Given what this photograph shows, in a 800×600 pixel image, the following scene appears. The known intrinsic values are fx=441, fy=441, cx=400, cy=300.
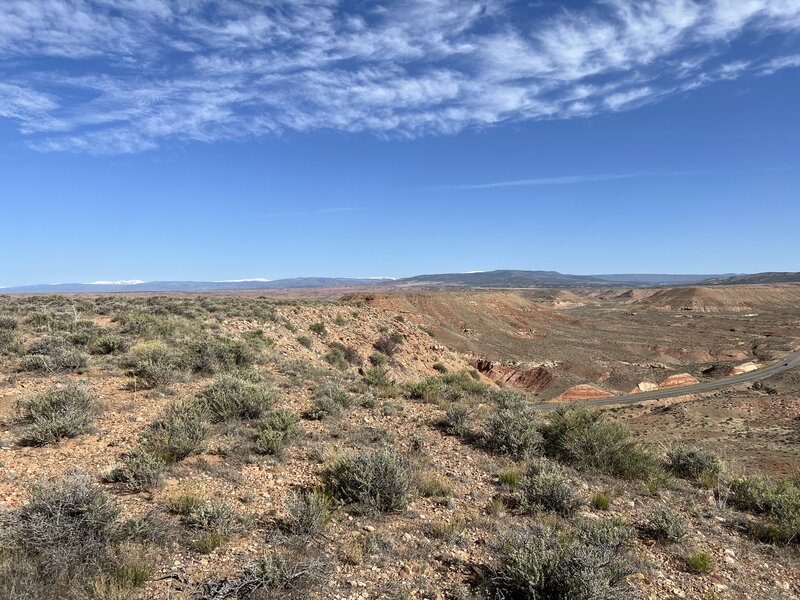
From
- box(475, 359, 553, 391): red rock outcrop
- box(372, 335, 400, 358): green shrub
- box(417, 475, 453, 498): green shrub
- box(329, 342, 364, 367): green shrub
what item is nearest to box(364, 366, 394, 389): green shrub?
box(417, 475, 453, 498): green shrub

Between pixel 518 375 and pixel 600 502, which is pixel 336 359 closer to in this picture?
pixel 600 502

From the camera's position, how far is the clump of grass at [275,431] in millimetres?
7613

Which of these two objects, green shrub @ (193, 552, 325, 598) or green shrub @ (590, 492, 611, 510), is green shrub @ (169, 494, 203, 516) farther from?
green shrub @ (590, 492, 611, 510)

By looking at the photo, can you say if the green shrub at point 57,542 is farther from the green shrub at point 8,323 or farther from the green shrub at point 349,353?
the green shrub at point 349,353

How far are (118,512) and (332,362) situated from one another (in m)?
17.2

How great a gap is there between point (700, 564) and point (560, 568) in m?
2.24

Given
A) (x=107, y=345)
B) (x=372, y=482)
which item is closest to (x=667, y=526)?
(x=372, y=482)

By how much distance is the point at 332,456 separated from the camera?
24.5 feet

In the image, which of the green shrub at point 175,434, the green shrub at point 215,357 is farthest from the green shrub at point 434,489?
the green shrub at point 215,357

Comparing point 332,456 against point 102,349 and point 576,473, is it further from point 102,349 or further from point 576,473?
point 102,349

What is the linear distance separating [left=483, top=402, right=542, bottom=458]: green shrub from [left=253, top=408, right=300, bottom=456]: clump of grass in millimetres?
3950

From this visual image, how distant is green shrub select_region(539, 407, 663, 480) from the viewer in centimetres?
839

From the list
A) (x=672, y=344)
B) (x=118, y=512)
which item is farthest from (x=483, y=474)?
(x=672, y=344)

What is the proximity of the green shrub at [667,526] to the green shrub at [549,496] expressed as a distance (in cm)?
96
